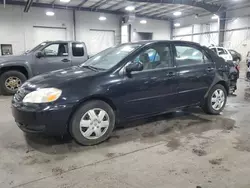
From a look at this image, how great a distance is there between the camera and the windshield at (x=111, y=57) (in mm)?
3369

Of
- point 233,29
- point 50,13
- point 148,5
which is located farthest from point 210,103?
point 233,29

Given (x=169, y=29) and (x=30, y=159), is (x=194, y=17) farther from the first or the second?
(x=30, y=159)

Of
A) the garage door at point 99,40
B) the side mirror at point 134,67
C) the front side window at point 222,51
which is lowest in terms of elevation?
the side mirror at point 134,67

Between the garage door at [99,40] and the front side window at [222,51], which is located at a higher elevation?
the garage door at [99,40]

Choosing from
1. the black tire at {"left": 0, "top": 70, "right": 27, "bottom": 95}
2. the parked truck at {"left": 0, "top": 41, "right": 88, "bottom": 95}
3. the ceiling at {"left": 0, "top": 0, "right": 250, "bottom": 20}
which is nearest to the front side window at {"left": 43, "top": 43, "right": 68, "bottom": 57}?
the parked truck at {"left": 0, "top": 41, "right": 88, "bottom": 95}

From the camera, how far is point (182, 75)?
12.3 feet

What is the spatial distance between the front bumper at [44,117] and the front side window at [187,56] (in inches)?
78.9

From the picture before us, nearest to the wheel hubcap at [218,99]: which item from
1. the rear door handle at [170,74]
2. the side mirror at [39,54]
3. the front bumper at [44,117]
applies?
the rear door handle at [170,74]

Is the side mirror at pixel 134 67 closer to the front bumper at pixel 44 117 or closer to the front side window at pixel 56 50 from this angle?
the front bumper at pixel 44 117

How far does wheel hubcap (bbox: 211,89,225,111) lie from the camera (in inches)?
172

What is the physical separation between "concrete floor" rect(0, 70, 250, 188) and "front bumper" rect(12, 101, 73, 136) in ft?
1.03

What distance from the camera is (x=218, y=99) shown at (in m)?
4.44

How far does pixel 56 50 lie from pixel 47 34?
935cm

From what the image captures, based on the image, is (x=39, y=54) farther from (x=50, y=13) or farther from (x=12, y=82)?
(x=50, y=13)
